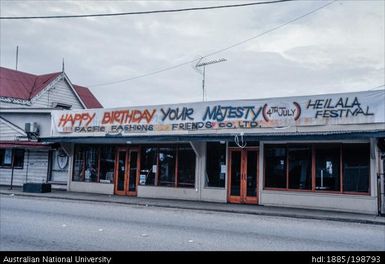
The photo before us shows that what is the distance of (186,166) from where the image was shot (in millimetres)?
19797

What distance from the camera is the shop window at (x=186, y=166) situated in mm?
19591

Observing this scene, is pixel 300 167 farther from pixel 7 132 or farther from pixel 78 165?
pixel 7 132

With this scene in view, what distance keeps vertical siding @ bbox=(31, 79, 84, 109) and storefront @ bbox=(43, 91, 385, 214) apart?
487 inches

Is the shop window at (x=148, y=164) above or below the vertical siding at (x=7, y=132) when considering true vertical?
below

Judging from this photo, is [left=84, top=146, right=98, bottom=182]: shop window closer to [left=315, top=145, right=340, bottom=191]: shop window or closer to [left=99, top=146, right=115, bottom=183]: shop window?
[left=99, top=146, right=115, bottom=183]: shop window

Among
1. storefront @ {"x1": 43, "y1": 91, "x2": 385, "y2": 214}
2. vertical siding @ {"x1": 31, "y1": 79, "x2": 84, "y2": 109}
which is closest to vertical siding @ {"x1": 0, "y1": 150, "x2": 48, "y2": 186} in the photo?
storefront @ {"x1": 43, "y1": 91, "x2": 385, "y2": 214}

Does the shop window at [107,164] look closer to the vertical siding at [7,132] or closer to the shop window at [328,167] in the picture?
the vertical siding at [7,132]

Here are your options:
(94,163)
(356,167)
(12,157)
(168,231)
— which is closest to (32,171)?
(12,157)

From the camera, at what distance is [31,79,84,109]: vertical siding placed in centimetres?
3456

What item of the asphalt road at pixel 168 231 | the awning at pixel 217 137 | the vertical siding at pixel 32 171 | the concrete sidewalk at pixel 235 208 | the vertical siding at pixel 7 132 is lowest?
the asphalt road at pixel 168 231

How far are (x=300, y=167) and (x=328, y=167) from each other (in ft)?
3.73

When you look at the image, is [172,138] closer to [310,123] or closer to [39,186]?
[310,123]

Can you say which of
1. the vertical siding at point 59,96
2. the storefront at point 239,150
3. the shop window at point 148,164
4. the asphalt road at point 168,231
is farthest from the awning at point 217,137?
the vertical siding at point 59,96

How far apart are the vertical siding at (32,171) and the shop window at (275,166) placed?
13527mm
